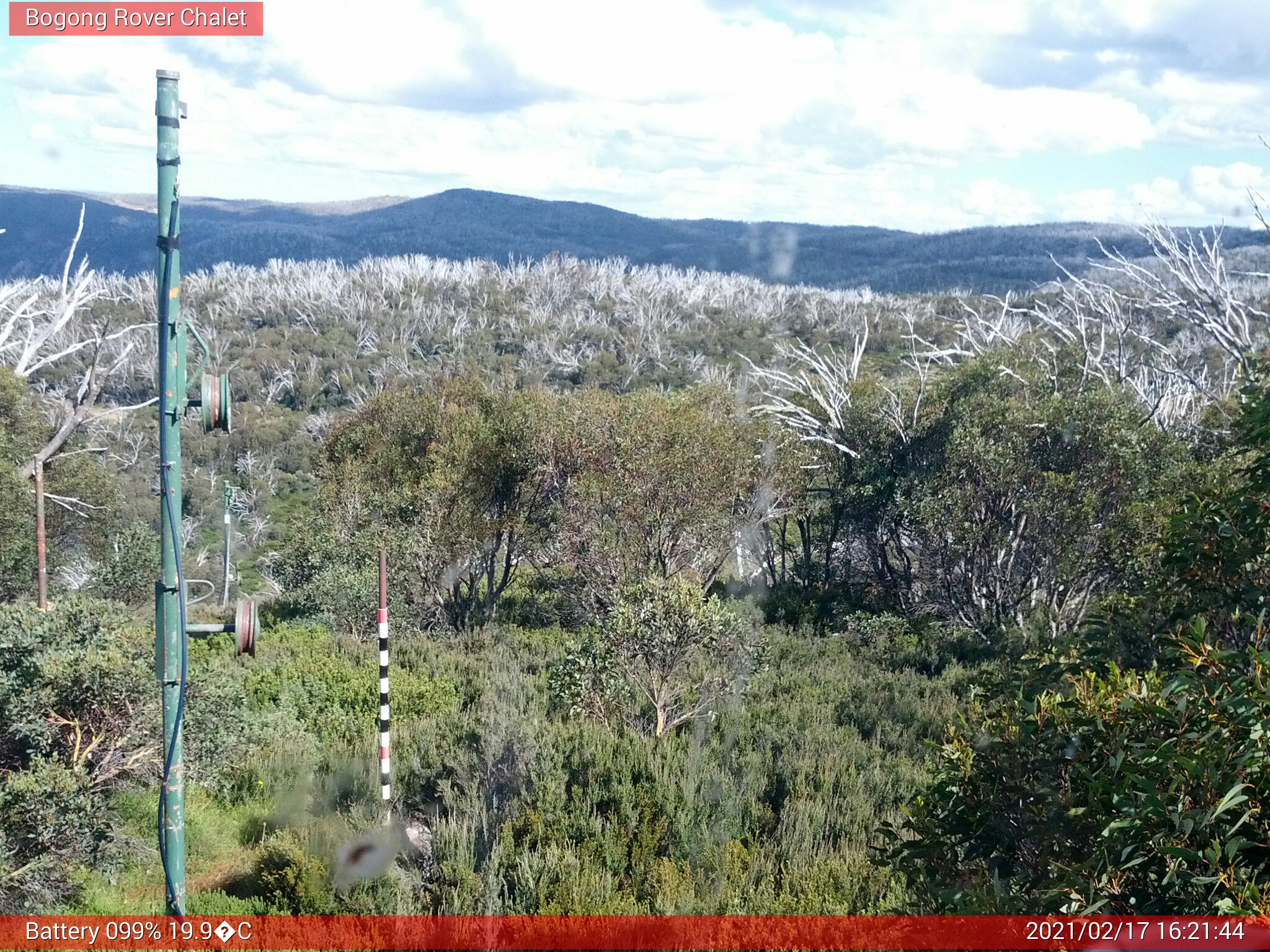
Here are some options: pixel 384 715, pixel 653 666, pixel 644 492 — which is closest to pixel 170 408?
pixel 384 715

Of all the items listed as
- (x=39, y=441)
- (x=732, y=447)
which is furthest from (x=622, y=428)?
(x=39, y=441)

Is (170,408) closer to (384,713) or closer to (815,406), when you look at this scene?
(384,713)

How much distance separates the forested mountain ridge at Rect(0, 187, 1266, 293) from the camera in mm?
103750

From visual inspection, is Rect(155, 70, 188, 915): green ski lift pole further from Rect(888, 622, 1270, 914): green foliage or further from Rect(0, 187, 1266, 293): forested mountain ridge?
Rect(0, 187, 1266, 293): forested mountain ridge

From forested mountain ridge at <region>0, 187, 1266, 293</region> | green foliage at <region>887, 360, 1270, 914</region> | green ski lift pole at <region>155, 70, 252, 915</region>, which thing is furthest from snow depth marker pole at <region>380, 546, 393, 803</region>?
forested mountain ridge at <region>0, 187, 1266, 293</region>

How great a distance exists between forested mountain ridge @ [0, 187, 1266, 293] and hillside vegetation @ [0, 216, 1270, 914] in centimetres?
5905

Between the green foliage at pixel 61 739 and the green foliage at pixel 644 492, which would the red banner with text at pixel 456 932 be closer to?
the green foliage at pixel 61 739

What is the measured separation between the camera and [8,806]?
20.4 ft

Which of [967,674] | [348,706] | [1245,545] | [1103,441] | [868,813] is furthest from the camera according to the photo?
[1103,441]

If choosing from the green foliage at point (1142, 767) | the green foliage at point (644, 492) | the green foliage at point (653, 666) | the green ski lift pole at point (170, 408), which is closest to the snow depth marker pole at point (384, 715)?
the green foliage at point (653, 666)

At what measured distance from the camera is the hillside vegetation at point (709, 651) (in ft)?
12.7

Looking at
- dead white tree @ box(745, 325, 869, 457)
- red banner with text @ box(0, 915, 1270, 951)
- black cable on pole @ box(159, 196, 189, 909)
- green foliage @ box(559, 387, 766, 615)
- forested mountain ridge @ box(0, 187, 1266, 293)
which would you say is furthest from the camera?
Result: forested mountain ridge @ box(0, 187, 1266, 293)

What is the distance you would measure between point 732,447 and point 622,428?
1.95 metres

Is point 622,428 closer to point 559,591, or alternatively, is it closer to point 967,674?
point 559,591
